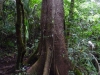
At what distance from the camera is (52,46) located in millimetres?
5895

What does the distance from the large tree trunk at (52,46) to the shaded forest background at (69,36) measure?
0.38 meters

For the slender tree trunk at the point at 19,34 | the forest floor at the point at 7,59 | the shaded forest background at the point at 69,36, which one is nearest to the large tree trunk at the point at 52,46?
the shaded forest background at the point at 69,36

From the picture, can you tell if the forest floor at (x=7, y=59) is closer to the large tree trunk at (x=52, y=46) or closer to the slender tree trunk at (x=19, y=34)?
the slender tree trunk at (x=19, y=34)

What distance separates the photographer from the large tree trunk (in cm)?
584

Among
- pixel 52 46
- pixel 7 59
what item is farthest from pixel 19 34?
pixel 7 59

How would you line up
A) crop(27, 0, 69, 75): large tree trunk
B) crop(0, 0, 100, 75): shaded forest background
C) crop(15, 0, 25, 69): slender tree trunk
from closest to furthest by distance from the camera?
crop(15, 0, 25, 69): slender tree trunk < crop(27, 0, 69, 75): large tree trunk < crop(0, 0, 100, 75): shaded forest background

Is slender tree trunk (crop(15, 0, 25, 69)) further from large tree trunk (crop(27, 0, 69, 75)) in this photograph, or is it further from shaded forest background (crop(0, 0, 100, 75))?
large tree trunk (crop(27, 0, 69, 75))

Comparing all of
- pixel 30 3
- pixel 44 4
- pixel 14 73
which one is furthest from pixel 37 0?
pixel 14 73

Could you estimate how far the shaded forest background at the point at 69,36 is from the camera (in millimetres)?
6727

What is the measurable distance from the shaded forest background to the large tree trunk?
15.1 inches

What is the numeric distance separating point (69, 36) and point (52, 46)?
170 cm

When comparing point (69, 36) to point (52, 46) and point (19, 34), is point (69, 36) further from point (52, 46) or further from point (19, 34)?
point (19, 34)

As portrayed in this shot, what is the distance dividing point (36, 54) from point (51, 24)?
3.94 ft

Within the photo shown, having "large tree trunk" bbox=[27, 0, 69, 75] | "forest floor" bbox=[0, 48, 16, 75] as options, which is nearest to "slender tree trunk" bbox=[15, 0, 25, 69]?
"large tree trunk" bbox=[27, 0, 69, 75]
